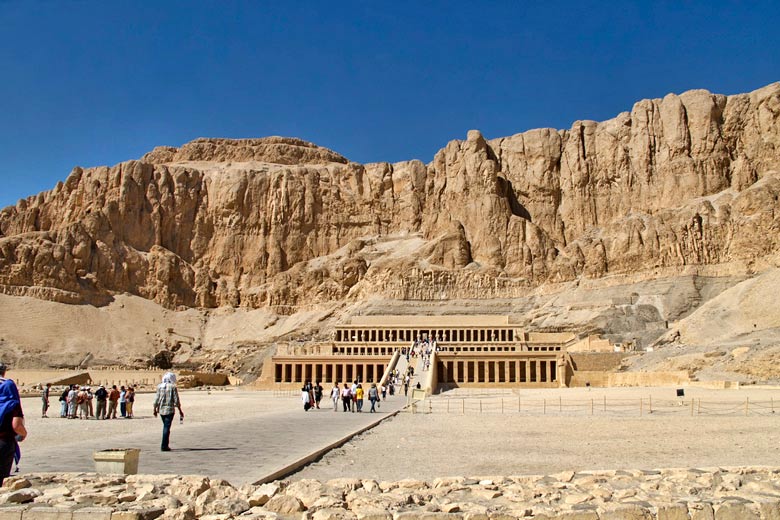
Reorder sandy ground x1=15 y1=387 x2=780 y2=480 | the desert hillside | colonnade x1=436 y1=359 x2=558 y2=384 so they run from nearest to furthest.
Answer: sandy ground x1=15 y1=387 x2=780 y2=480 → colonnade x1=436 y1=359 x2=558 y2=384 → the desert hillside

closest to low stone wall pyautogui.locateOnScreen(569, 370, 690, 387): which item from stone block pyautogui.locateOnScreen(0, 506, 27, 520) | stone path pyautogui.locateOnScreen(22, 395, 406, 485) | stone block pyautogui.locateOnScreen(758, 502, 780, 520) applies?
stone path pyautogui.locateOnScreen(22, 395, 406, 485)

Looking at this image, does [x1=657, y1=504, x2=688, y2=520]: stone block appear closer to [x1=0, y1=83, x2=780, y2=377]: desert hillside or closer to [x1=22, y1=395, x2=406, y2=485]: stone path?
[x1=22, y1=395, x2=406, y2=485]: stone path

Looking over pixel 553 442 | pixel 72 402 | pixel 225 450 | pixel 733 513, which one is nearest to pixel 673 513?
pixel 733 513

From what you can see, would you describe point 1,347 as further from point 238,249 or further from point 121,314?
point 238,249

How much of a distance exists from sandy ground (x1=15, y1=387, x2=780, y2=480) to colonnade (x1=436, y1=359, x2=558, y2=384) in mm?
33067

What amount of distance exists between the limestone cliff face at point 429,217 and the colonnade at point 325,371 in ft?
119

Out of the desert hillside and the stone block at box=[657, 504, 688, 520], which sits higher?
the desert hillside

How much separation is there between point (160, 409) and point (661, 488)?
11000 mm

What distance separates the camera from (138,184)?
453ft

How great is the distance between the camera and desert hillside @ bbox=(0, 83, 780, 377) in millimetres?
97188

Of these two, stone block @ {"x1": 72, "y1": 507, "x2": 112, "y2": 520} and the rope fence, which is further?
the rope fence

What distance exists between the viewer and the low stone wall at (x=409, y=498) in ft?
28.6

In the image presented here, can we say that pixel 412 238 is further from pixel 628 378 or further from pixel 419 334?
pixel 628 378

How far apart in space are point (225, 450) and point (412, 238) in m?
117
